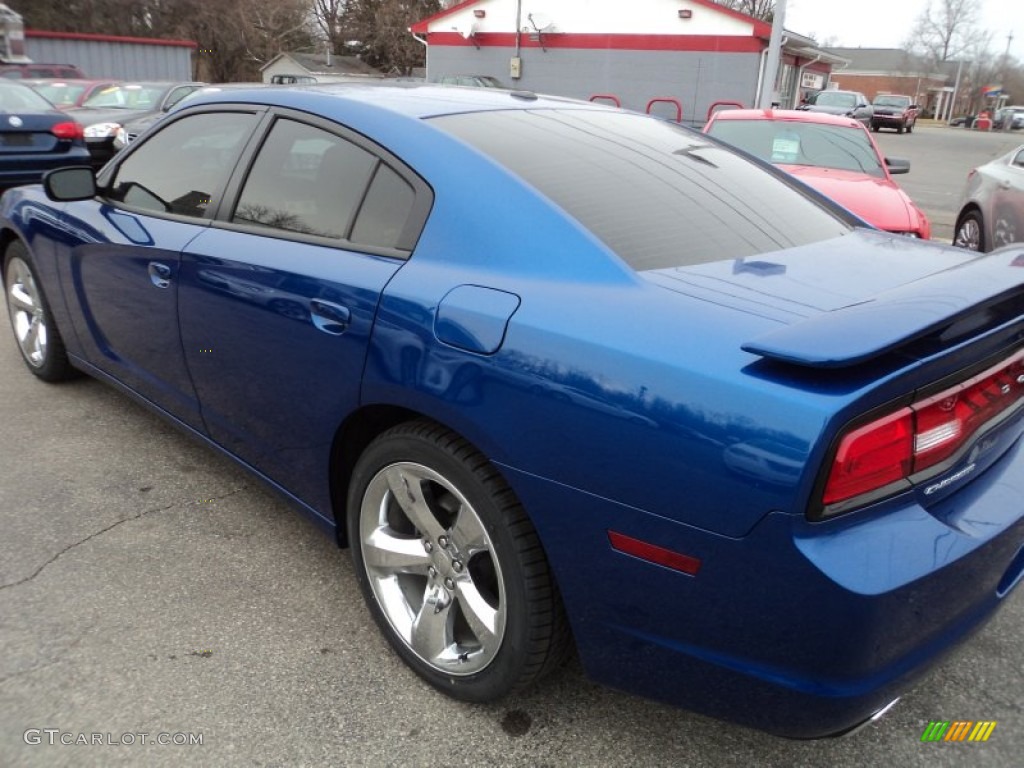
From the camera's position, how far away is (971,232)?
7082mm

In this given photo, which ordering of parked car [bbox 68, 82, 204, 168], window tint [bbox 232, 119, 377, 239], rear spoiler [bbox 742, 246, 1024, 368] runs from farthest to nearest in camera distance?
parked car [bbox 68, 82, 204, 168], window tint [bbox 232, 119, 377, 239], rear spoiler [bbox 742, 246, 1024, 368]

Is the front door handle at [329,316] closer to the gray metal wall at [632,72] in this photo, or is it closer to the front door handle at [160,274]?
the front door handle at [160,274]

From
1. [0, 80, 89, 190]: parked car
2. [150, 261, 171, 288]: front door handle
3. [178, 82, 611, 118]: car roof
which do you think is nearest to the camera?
[178, 82, 611, 118]: car roof

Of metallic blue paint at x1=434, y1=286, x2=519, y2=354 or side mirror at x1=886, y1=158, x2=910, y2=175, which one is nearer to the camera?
metallic blue paint at x1=434, y1=286, x2=519, y2=354

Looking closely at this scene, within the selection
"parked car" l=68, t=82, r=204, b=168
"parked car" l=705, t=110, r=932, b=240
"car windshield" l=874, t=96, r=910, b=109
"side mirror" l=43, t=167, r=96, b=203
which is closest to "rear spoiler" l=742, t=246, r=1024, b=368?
"side mirror" l=43, t=167, r=96, b=203

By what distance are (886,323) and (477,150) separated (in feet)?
3.87

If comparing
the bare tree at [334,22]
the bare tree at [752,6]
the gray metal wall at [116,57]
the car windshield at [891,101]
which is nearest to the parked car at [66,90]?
the gray metal wall at [116,57]

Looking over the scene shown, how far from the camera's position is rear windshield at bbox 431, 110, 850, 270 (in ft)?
6.99

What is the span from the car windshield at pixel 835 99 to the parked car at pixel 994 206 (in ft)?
81.9

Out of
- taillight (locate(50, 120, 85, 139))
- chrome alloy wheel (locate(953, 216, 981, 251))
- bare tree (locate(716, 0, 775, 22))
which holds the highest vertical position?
bare tree (locate(716, 0, 775, 22))

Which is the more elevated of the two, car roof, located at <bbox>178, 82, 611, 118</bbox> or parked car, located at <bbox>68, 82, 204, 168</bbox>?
car roof, located at <bbox>178, 82, 611, 118</bbox>

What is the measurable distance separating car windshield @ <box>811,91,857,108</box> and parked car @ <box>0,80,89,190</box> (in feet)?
88.3

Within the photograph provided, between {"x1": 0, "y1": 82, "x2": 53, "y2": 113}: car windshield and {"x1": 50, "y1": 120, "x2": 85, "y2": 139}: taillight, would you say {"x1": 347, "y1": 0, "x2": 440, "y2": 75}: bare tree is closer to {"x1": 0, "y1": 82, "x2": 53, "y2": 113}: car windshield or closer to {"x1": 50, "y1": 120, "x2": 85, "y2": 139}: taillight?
{"x1": 0, "y1": 82, "x2": 53, "y2": 113}: car windshield

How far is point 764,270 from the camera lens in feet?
6.72
